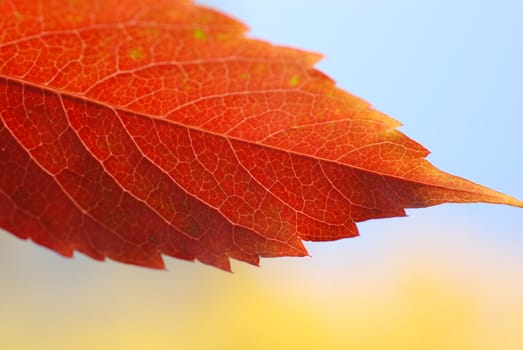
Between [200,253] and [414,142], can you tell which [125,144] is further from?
[414,142]

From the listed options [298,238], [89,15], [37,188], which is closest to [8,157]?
[37,188]

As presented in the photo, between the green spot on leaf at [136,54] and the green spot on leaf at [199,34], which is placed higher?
the green spot on leaf at [199,34]

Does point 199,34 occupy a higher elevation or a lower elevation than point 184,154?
higher
